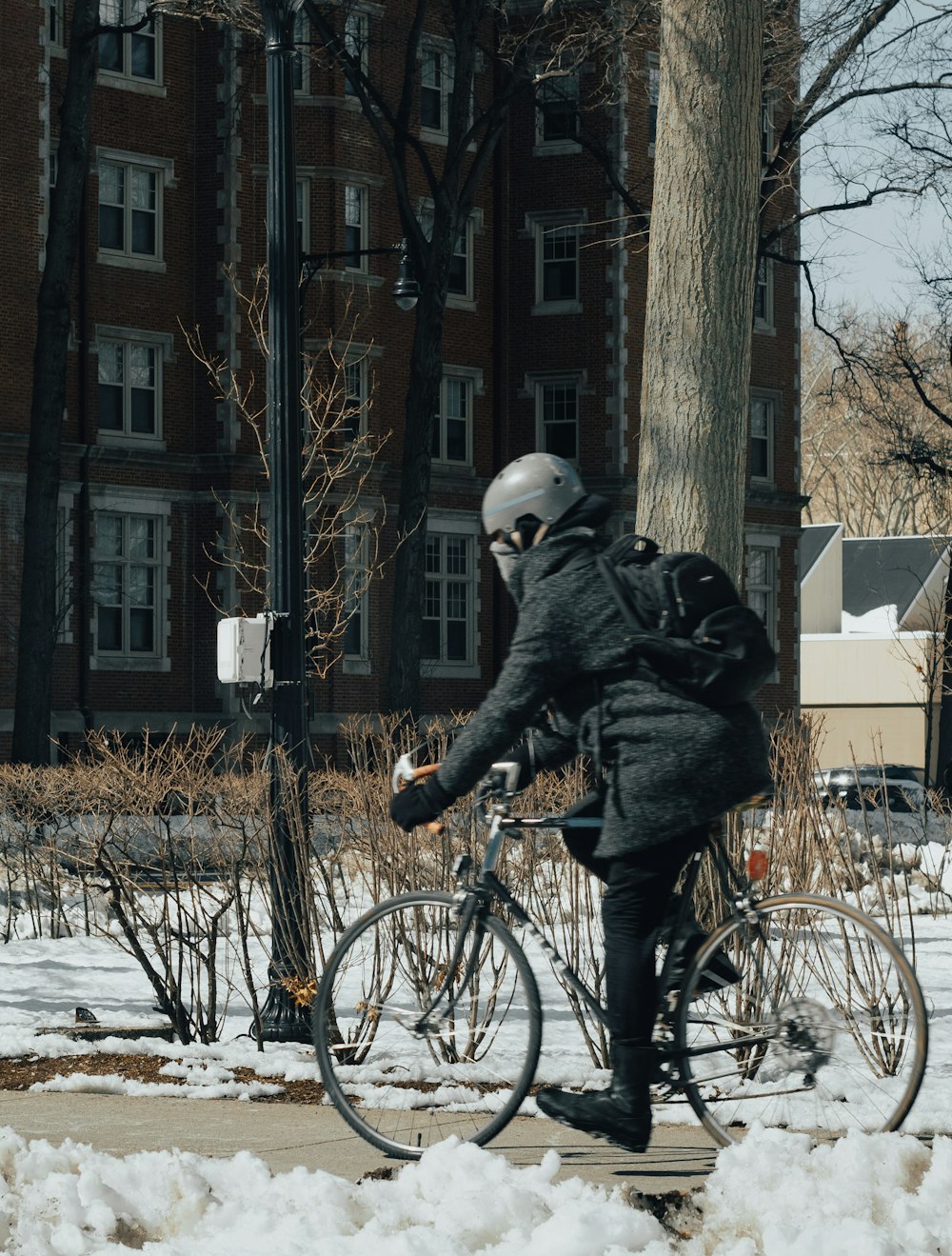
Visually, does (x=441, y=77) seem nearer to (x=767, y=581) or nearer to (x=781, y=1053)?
(x=767, y=581)

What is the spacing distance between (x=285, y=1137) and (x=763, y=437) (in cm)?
3999

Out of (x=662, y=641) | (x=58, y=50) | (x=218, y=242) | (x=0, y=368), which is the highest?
(x=58, y=50)

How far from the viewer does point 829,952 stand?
7.25m

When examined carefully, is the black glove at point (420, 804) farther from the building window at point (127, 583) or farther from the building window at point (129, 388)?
the building window at point (129, 388)

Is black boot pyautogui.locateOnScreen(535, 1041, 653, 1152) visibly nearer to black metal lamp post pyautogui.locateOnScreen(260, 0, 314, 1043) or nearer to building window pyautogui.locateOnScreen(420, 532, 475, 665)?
black metal lamp post pyautogui.locateOnScreen(260, 0, 314, 1043)

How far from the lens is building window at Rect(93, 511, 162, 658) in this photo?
1457 inches

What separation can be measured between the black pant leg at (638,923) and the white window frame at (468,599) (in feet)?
114

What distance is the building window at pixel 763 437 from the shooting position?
45.2 metres

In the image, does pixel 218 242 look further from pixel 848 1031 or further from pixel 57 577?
pixel 848 1031

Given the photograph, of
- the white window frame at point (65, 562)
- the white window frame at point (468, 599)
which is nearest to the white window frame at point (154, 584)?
the white window frame at point (65, 562)

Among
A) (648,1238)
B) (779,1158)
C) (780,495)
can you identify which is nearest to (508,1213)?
(648,1238)

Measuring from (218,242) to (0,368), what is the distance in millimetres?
5319

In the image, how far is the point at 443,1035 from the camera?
6.21 metres

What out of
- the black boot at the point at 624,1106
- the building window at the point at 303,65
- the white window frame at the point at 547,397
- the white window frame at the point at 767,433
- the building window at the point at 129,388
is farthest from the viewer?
the white window frame at the point at 767,433
